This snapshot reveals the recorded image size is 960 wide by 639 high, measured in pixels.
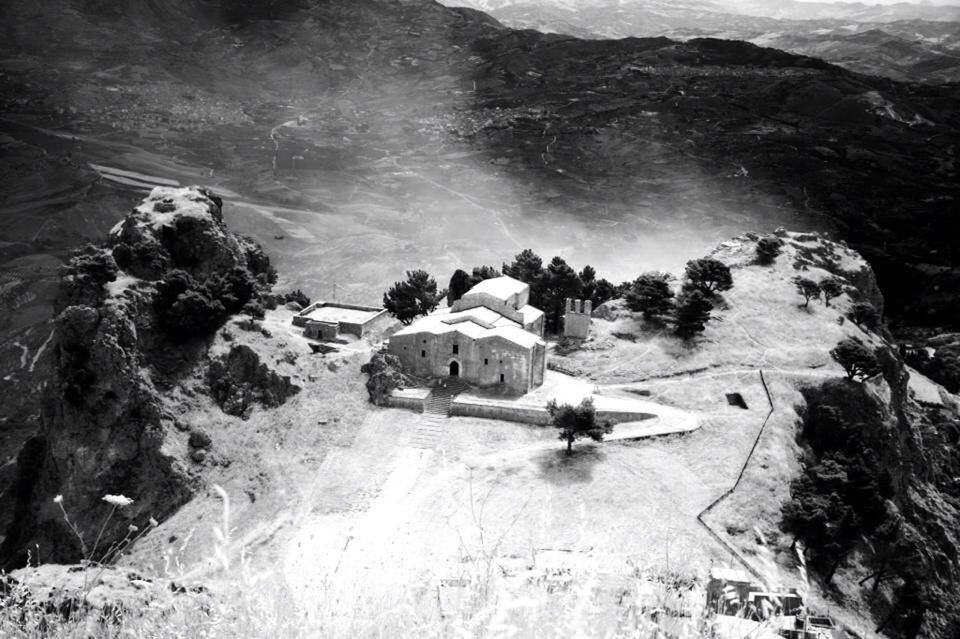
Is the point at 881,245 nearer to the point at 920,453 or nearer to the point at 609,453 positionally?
the point at 920,453

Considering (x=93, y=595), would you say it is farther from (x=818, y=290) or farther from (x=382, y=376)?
(x=818, y=290)

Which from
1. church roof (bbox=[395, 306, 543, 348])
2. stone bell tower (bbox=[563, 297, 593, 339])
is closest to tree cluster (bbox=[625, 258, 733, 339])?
stone bell tower (bbox=[563, 297, 593, 339])

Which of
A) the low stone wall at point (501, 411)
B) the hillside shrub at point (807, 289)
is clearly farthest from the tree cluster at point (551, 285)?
the hillside shrub at point (807, 289)

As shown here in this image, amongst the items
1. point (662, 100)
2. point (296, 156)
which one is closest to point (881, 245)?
point (662, 100)

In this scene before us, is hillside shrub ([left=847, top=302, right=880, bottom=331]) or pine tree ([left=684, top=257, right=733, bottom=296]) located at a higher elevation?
pine tree ([left=684, top=257, right=733, bottom=296])

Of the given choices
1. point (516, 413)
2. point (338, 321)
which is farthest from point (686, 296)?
point (338, 321)

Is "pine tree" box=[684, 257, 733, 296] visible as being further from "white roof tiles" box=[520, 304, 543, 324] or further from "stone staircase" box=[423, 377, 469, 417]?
"stone staircase" box=[423, 377, 469, 417]

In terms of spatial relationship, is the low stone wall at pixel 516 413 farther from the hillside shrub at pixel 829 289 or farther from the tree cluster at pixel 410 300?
the hillside shrub at pixel 829 289

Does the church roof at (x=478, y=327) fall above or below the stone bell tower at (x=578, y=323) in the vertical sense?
above
